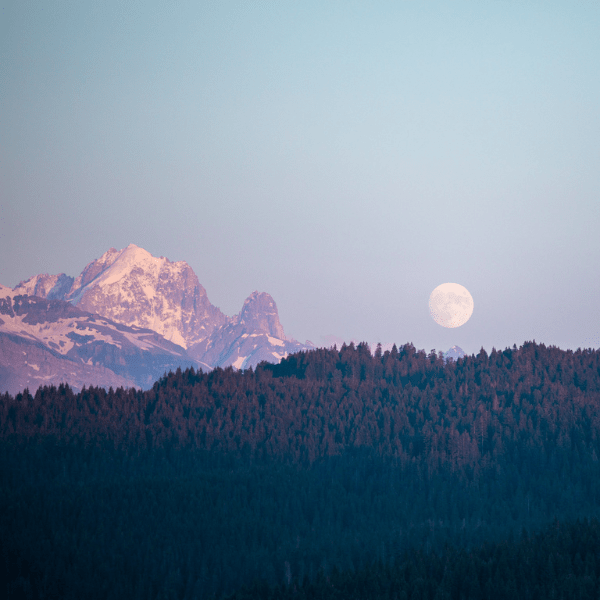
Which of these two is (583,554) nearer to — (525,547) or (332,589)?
(525,547)

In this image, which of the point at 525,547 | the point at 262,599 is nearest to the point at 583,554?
the point at 525,547

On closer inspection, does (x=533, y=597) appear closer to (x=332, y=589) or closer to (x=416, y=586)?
(x=416, y=586)

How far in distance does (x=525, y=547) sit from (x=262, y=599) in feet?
207

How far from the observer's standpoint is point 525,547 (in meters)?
197

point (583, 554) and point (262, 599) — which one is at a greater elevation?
point (583, 554)

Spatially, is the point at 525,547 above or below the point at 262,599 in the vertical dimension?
above

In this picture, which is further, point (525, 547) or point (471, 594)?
point (525, 547)

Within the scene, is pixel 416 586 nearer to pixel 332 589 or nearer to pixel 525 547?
pixel 332 589

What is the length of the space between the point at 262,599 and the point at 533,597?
59.9 m

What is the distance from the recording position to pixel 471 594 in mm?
175500

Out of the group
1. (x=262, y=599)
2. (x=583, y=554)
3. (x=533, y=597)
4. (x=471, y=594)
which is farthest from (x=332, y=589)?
(x=583, y=554)

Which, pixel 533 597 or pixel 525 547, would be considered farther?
pixel 525 547

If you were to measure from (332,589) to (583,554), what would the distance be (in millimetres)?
58464

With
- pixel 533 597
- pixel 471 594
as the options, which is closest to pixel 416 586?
pixel 471 594
